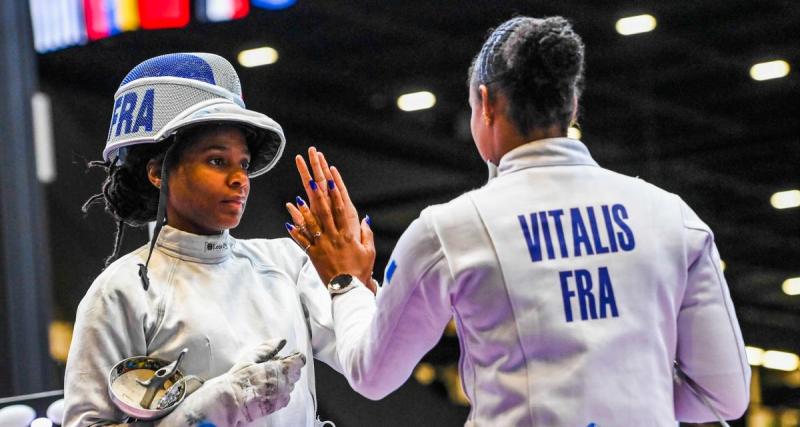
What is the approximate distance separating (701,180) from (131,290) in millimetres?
3781

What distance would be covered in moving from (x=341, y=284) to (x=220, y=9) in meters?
3.59

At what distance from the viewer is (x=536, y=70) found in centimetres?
161

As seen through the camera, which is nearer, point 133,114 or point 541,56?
point 541,56

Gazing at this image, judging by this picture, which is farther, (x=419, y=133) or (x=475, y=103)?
(x=419, y=133)

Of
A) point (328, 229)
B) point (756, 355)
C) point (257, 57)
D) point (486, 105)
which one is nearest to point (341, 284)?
point (328, 229)

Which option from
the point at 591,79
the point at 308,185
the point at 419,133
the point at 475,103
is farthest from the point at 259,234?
the point at 475,103

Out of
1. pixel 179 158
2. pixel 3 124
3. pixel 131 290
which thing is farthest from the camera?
pixel 3 124

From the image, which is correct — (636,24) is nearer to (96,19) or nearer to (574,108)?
(96,19)

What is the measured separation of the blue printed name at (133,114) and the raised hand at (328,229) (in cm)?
29

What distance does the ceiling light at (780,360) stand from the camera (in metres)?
4.82

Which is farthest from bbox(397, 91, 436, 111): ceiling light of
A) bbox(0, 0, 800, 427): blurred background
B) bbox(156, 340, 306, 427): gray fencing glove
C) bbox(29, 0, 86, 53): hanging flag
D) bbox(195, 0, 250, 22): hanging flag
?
bbox(156, 340, 306, 427): gray fencing glove

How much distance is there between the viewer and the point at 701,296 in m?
1.61

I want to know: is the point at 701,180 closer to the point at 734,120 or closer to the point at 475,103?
the point at 734,120

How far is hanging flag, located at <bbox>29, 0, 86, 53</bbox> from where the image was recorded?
523 cm
